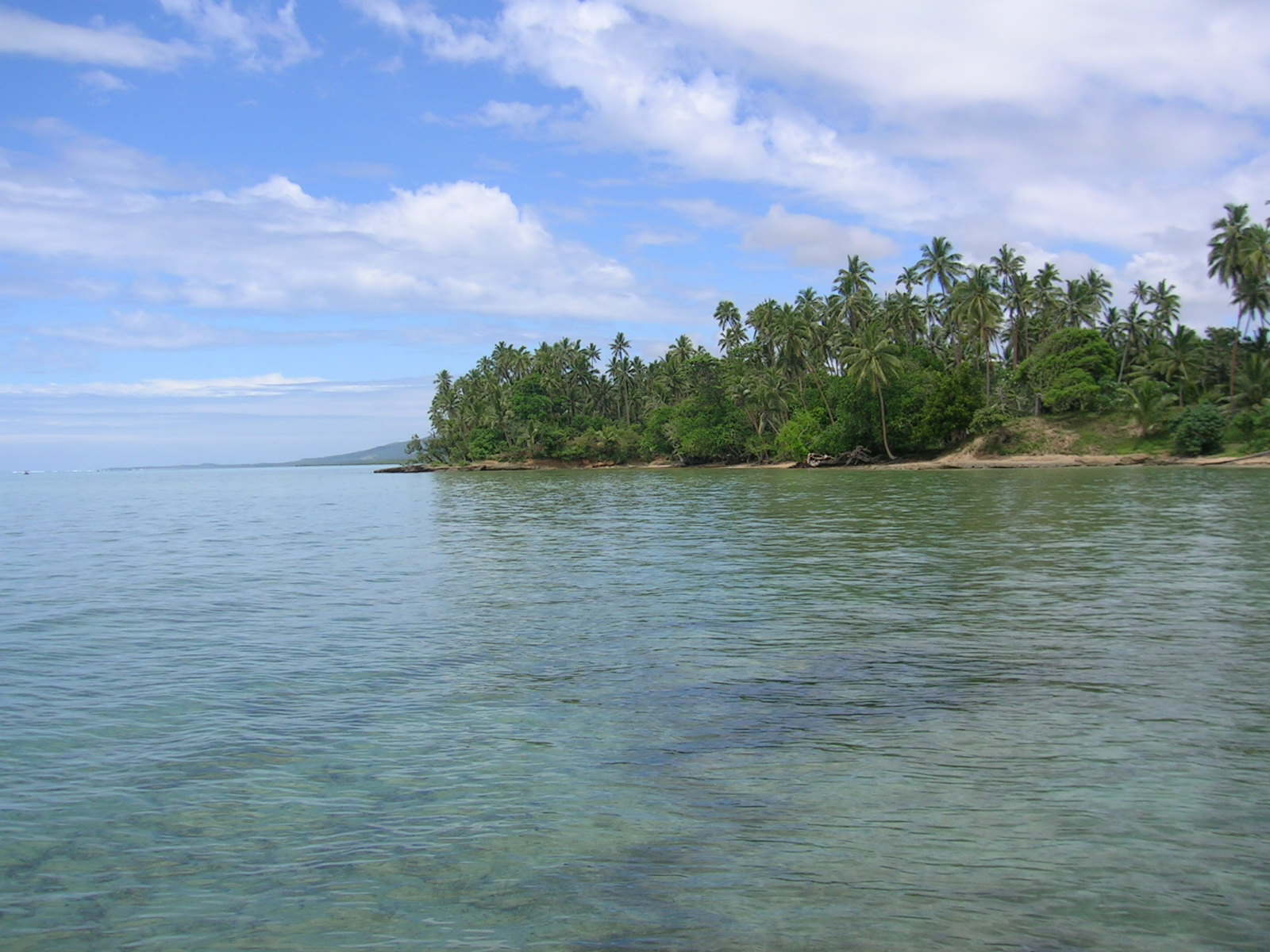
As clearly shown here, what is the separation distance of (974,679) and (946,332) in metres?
126

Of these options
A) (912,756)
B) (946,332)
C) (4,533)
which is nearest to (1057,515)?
(912,756)

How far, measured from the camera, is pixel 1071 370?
10162 cm

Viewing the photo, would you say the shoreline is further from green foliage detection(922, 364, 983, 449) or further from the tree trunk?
green foliage detection(922, 364, 983, 449)

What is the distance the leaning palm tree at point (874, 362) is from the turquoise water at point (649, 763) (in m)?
75.9

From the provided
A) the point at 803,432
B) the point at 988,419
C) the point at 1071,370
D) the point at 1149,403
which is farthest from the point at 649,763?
the point at 1071,370

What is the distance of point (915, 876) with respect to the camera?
6527mm

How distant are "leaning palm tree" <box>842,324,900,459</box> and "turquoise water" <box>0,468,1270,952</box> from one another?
249 ft

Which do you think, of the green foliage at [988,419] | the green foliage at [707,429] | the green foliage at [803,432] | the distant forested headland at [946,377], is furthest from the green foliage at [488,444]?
the green foliage at [988,419]

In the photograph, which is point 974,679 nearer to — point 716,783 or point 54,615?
point 716,783

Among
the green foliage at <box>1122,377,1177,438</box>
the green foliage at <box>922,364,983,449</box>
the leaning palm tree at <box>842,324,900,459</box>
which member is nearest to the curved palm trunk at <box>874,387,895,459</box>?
the leaning palm tree at <box>842,324,900,459</box>

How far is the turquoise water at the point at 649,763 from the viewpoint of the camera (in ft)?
20.1

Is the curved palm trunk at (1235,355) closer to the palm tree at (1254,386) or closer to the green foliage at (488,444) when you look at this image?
the palm tree at (1254,386)

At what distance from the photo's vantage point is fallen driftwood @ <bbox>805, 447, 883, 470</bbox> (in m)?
107

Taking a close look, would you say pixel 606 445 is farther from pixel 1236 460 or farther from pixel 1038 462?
pixel 1236 460
